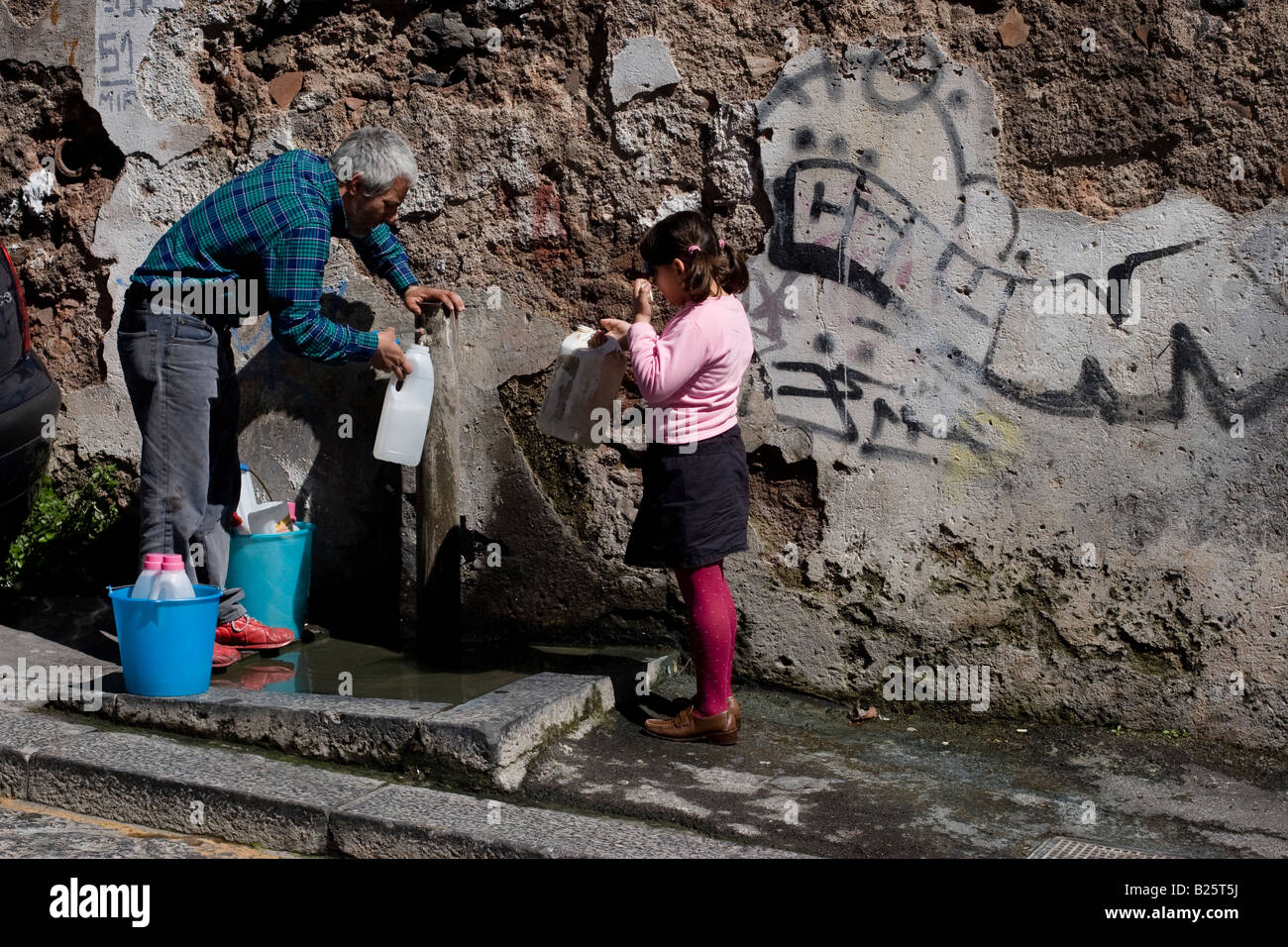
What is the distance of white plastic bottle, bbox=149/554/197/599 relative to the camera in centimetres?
333

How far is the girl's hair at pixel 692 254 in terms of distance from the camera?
3.16 meters

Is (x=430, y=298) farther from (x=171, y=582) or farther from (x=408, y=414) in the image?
(x=171, y=582)

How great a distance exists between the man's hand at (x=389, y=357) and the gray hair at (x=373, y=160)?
450 millimetres

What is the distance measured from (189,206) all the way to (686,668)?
2.62 m

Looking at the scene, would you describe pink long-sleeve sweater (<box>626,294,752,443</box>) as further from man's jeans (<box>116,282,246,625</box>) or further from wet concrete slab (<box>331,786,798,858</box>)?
man's jeans (<box>116,282,246,625</box>)

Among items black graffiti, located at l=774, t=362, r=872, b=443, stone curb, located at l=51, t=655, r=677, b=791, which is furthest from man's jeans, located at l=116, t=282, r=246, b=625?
black graffiti, located at l=774, t=362, r=872, b=443

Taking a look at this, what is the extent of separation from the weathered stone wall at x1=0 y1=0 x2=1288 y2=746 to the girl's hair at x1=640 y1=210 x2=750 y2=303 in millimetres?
548

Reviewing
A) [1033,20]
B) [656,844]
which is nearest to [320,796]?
[656,844]

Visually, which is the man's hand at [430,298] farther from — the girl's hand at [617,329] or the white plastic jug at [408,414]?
the girl's hand at [617,329]

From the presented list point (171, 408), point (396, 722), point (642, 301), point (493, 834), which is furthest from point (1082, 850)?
point (171, 408)

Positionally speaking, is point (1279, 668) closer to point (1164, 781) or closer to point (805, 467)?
point (1164, 781)

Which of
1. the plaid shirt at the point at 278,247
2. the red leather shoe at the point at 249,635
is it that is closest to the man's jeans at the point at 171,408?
the plaid shirt at the point at 278,247

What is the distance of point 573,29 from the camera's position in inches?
156

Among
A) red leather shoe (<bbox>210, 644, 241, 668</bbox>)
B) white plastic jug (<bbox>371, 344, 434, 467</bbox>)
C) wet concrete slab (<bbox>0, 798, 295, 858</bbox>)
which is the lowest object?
wet concrete slab (<bbox>0, 798, 295, 858</bbox>)
